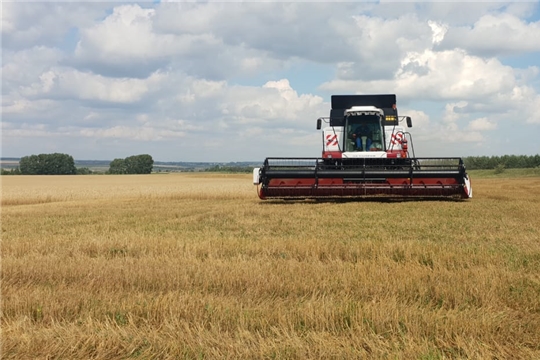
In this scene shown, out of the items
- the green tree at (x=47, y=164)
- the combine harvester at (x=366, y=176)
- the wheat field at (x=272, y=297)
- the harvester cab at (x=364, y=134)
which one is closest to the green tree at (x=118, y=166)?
the green tree at (x=47, y=164)

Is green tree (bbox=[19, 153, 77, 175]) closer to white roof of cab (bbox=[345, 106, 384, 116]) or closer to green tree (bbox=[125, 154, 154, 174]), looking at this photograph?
green tree (bbox=[125, 154, 154, 174])

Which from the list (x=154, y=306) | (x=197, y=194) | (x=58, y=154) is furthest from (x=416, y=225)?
(x=58, y=154)

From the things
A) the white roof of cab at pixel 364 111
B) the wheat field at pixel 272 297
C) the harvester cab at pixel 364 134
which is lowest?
the wheat field at pixel 272 297

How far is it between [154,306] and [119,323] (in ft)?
1.12

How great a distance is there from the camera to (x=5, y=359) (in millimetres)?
3143

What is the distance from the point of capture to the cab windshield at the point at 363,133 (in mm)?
16281

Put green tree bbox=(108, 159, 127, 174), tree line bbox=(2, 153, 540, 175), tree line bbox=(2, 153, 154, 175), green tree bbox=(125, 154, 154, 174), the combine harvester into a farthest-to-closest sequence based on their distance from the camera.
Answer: green tree bbox=(125, 154, 154, 174), green tree bbox=(108, 159, 127, 174), tree line bbox=(2, 153, 154, 175), tree line bbox=(2, 153, 540, 175), the combine harvester

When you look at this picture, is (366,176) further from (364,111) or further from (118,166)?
(118,166)

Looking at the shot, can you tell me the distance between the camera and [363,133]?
1638 cm

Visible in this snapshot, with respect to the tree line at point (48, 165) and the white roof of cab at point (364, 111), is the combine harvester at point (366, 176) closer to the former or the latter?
the white roof of cab at point (364, 111)

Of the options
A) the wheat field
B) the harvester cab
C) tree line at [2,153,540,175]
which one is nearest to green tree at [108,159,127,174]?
tree line at [2,153,540,175]

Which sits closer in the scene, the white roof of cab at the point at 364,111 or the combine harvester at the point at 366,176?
the combine harvester at the point at 366,176

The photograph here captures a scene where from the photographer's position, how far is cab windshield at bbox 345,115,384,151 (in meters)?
16.3

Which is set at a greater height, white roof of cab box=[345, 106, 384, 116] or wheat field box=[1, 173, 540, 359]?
white roof of cab box=[345, 106, 384, 116]
